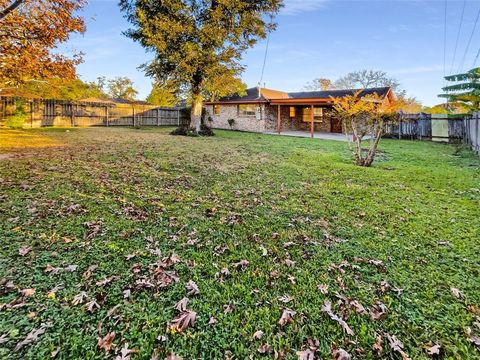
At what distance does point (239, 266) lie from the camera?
3.03 metres

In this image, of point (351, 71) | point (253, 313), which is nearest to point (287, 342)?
point (253, 313)

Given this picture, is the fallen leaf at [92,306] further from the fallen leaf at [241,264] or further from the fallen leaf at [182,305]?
the fallen leaf at [241,264]

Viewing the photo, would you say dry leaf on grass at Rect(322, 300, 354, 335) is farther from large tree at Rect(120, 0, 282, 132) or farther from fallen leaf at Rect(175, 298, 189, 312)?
large tree at Rect(120, 0, 282, 132)

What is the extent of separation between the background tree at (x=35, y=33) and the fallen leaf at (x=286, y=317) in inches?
501

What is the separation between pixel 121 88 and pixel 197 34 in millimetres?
39952

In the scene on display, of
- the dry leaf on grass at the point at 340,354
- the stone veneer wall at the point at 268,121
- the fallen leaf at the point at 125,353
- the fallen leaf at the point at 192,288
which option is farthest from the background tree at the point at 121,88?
the dry leaf on grass at the point at 340,354

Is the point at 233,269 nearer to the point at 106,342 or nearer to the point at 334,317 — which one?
the point at 334,317

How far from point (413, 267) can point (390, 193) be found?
3137 mm

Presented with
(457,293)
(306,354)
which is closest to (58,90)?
(306,354)

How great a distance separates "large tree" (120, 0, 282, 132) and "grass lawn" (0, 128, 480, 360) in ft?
37.7

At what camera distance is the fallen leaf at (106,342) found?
1.92m

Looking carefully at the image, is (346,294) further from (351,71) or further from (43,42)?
(351,71)

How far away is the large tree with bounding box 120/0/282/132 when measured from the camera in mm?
14930

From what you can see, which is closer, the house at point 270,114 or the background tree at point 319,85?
the house at point 270,114
